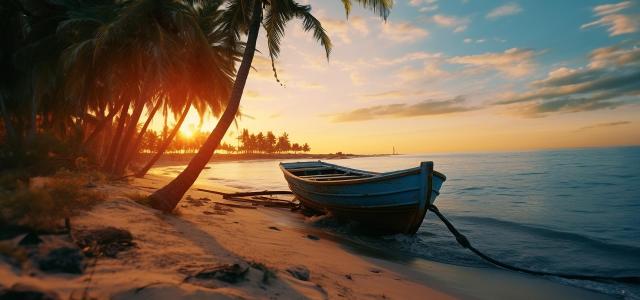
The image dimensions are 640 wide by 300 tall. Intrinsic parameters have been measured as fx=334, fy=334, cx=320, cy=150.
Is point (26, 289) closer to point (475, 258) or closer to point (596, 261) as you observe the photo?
point (475, 258)

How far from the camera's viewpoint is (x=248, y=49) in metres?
9.68

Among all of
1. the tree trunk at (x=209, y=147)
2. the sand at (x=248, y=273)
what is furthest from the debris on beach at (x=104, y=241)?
the tree trunk at (x=209, y=147)

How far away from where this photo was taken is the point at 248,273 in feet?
13.3

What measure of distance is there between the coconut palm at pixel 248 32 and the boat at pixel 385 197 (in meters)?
3.99

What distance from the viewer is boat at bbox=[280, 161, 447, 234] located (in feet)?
30.0

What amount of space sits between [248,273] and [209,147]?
5.78m

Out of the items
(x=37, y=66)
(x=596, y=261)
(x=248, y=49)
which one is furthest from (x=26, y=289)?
(x=37, y=66)

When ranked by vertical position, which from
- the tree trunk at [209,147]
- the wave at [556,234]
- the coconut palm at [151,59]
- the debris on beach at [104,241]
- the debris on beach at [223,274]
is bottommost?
the wave at [556,234]

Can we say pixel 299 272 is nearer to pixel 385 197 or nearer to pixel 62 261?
pixel 62 261

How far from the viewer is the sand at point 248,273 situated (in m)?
3.09

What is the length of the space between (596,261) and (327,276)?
835cm

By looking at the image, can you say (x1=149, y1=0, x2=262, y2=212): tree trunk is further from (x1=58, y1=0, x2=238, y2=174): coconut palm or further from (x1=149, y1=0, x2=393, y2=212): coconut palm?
(x1=58, y1=0, x2=238, y2=174): coconut palm

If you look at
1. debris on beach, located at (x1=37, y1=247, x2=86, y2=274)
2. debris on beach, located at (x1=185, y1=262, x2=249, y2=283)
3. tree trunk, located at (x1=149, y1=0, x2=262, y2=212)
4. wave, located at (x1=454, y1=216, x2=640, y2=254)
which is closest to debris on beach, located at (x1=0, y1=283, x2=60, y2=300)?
debris on beach, located at (x1=37, y1=247, x2=86, y2=274)

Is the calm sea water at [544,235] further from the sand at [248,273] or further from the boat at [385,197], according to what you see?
the sand at [248,273]
